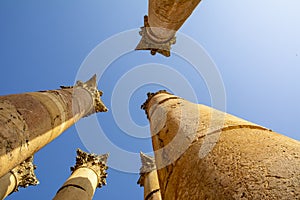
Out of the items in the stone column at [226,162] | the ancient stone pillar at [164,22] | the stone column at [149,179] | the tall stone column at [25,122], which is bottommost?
the stone column at [226,162]

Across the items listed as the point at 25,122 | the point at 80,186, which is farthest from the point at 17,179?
the point at 25,122

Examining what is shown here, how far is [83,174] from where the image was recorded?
10.7 metres

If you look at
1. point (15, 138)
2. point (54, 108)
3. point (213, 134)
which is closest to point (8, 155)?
point (15, 138)

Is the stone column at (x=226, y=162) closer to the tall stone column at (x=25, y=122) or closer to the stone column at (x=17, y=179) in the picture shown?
the tall stone column at (x=25, y=122)

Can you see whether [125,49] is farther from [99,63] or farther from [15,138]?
[15,138]

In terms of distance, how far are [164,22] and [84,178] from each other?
6486mm

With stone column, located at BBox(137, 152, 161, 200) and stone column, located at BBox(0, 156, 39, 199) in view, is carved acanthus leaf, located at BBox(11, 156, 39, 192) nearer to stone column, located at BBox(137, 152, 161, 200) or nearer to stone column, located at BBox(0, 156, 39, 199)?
stone column, located at BBox(0, 156, 39, 199)

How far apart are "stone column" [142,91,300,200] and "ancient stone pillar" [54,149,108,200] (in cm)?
623

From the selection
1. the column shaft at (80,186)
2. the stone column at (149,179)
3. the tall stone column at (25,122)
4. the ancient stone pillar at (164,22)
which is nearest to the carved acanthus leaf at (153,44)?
the ancient stone pillar at (164,22)

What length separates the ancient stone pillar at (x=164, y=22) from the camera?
6613 mm

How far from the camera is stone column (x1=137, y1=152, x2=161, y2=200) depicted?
414 inches

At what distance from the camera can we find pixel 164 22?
7535 mm

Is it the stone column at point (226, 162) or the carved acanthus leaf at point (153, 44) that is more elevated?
the carved acanthus leaf at point (153, 44)

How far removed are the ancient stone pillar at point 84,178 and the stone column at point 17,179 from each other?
6.34ft
